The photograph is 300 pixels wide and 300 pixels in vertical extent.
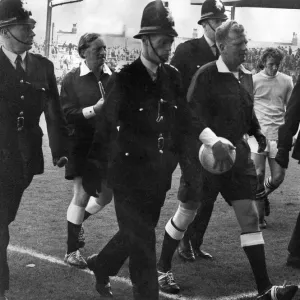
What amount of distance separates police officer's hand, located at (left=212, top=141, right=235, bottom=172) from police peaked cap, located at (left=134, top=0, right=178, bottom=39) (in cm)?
85

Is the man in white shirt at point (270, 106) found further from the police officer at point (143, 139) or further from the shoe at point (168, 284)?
the police officer at point (143, 139)

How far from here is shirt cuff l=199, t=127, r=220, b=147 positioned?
5004 mm

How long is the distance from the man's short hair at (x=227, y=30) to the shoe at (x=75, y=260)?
90.2 inches

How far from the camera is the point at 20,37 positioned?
16.9ft

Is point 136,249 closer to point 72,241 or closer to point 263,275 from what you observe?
point 263,275

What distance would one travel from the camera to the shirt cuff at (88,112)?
20.2ft

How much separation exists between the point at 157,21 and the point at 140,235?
1337 mm

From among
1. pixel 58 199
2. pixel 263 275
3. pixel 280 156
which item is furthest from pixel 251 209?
pixel 58 199

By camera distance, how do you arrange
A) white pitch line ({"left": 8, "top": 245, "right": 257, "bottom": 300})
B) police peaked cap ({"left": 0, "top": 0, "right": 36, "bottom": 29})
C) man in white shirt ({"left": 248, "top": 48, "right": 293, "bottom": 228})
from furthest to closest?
1. man in white shirt ({"left": 248, "top": 48, "right": 293, "bottom": 228})
2. white pitch line ({"left": 8, "top": 245, "right": 257, "bottom": 300})
3. police peaked cap ({"left": 0, "top": 0, "right": 36, "bottom": 29})

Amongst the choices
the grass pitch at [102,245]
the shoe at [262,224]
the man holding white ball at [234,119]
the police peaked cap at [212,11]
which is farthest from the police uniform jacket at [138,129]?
the shoe at [262,224]

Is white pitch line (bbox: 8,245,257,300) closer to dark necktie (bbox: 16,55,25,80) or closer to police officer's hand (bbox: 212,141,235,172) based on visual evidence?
police officer's hand (bbox: 212,141,235,172)

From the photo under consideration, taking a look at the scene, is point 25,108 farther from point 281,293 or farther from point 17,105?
point 281,293

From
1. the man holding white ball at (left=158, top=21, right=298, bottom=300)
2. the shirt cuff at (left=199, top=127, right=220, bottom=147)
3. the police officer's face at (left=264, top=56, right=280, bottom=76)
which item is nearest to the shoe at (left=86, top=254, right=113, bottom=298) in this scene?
the man holding white ball at (left=158, top=21, right=298, bottom=300)

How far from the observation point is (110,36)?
23.1ft
